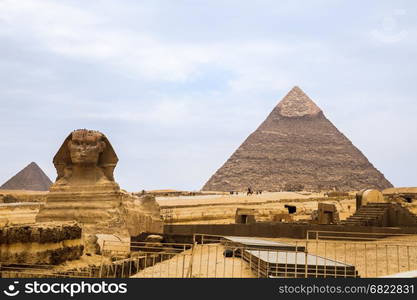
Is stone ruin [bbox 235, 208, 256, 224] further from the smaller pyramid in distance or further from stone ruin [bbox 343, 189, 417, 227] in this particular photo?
the smaller pyramid in distance

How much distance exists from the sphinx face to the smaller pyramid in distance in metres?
64.4

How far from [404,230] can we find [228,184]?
156761mm

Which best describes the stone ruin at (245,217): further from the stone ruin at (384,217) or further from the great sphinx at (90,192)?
the stone ruin at (384,217)

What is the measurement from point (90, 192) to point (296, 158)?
168 metres

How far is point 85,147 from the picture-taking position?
16.2 meters

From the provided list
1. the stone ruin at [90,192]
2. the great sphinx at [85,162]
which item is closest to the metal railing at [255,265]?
the stone ruin at [90,192]

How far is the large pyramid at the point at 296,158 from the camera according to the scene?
6714 inches

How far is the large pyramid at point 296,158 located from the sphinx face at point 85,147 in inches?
5826

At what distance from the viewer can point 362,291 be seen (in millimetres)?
4898

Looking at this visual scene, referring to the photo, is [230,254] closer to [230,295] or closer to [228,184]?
[230,295]

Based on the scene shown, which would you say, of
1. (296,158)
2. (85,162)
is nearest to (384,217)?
(85,162)

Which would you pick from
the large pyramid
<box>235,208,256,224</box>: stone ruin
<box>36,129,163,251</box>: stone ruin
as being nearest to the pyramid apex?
the large pyramid

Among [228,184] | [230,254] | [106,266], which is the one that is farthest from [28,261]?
[228,184]

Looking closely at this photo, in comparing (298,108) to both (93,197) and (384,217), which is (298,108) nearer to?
(93,197)
